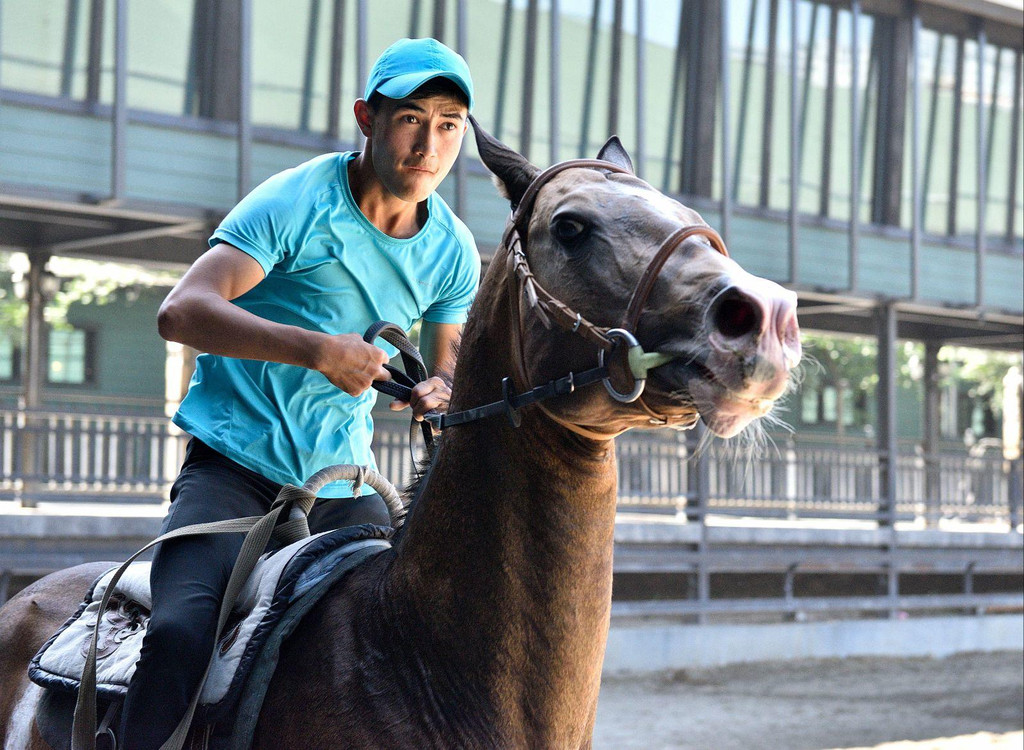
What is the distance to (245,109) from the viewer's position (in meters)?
12.4

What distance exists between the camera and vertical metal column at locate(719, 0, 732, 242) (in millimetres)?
15703

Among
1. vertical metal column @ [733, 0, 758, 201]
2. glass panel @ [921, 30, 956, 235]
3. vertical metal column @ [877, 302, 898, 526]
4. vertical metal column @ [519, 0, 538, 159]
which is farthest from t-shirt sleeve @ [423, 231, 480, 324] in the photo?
glass panel @ [921, 30, 956, 235]

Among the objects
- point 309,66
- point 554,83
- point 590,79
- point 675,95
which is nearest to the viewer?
A: point 309,66

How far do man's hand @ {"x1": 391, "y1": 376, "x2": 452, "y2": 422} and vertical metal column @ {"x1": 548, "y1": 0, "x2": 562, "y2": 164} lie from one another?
12005 millimetres

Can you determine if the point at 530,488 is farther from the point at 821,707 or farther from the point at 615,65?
the point at 615,65

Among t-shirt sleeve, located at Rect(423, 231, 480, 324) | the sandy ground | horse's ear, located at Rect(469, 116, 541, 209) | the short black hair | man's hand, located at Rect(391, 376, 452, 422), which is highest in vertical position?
the short black hair

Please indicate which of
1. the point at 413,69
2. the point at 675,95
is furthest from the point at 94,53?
the point at 413,69

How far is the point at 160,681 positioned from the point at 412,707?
0.56m

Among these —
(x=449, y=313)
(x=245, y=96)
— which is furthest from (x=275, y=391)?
(x=245, y=96)

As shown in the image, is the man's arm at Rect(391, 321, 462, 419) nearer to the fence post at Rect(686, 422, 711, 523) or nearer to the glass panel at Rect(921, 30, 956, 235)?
the fence post at Rect(686, 422, 711, 523)

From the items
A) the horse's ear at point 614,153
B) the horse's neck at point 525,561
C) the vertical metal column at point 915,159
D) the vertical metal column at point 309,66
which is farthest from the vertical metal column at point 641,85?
the horse's neck at point 525,561

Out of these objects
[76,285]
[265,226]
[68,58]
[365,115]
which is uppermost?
[68,58]

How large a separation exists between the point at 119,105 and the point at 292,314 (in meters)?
9.64

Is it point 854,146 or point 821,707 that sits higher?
point 854,146
